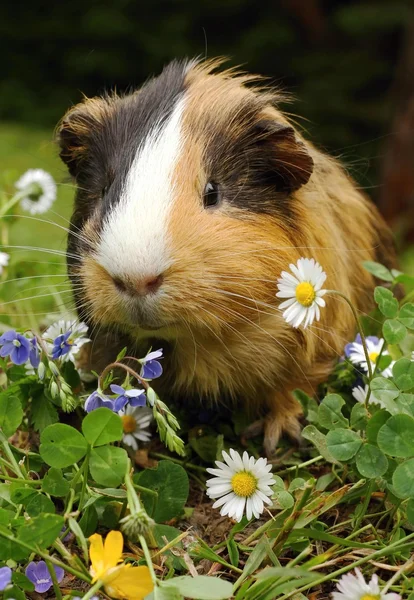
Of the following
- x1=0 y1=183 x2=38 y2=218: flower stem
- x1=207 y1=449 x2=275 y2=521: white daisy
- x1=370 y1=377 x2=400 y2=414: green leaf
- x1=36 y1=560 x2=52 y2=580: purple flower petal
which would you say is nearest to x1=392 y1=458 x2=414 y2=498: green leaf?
x1=370 y1=377 x2=400 y2=414: green leaf

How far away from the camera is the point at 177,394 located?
218 centimetres

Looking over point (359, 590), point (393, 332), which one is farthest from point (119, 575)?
point (393, 332)

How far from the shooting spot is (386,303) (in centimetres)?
171

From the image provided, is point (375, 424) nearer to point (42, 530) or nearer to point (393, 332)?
point (393, 332)

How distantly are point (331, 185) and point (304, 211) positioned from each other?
35 cm

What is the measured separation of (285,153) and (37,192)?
1016 millimetres

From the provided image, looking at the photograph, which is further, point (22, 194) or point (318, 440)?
point (22, 194)

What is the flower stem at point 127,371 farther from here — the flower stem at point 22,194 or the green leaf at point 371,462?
the flower stem at point 22,194

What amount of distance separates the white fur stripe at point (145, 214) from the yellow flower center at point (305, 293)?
11.2 inches

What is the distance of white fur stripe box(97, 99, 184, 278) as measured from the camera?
167 cm

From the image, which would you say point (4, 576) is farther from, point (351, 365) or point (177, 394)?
point (351, 365)

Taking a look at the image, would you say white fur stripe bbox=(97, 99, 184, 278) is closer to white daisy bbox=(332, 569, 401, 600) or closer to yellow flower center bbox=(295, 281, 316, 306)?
yellow flower center bbox=(295, 281, 316, 306)

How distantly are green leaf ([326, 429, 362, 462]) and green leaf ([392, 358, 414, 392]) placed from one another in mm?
147

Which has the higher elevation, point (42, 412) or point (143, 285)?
point (143, 285)
